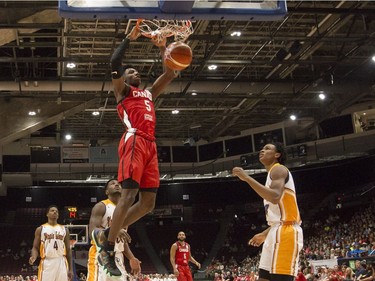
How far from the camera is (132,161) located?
184 inches

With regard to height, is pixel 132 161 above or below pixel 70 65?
below

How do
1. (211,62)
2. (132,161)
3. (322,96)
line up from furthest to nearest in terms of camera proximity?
1. (322,96)
2. (211,62)
3. (132,161)

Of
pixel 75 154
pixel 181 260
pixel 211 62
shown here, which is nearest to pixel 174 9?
pixel 181 260

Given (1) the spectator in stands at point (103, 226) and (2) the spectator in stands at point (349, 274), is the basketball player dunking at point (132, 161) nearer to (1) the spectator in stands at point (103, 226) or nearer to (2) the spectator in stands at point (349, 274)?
(1) the spectator in stands at point (103, 226)

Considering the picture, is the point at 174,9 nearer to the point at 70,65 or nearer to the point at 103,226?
the point at 103,226

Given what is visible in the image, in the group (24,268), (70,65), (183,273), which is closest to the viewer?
(183,273)

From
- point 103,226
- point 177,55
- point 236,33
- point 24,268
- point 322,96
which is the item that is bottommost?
point 103,226

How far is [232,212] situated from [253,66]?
17.0 m

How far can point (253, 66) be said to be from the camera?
20.6 m

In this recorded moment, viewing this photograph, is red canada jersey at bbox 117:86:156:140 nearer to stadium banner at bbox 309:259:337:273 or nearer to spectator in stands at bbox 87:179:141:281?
spectator in stands at bbox 87:179:141:281

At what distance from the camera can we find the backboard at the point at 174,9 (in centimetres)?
483

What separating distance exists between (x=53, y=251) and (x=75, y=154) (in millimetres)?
23725

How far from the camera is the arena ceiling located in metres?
16.1

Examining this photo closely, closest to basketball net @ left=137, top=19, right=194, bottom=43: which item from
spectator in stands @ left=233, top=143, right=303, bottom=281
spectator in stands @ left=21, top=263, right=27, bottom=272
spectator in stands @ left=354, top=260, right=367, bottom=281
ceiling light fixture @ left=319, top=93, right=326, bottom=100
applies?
spectator in stands @ left=233, top=143, right=303, bottom=281
